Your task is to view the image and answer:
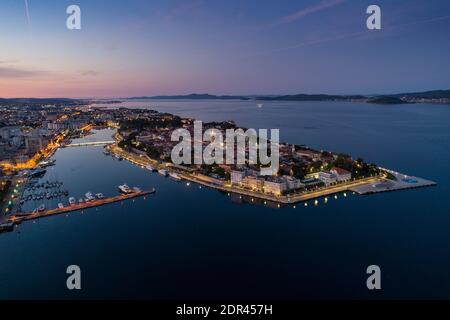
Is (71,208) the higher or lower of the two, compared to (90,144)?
lower

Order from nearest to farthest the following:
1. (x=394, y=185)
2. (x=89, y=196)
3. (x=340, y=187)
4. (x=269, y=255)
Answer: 1. (x=269, y=255)
2. (x=89, y=196)
3. (x=340, y=187)
4. (x=394, y=185)

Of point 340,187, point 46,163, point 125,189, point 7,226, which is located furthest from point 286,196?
point 46,163

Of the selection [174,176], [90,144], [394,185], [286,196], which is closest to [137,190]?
[174,176]

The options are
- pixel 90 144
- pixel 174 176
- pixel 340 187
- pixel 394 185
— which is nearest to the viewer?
pixel 340 187

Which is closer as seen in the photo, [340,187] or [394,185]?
[340,187]

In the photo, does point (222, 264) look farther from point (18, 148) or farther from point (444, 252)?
point (18, 148)

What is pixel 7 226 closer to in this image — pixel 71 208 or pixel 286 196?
pixel 71 208

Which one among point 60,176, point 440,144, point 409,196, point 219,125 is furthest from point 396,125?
point 60,176

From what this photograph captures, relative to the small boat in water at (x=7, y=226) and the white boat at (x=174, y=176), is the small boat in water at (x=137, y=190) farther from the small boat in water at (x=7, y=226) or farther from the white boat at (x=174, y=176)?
the small boat in water at (x=7, y=226)

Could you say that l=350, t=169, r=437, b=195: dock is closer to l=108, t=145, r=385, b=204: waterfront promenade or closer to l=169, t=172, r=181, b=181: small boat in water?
l=108, t=145, r=385, b=204: waterfront promenade

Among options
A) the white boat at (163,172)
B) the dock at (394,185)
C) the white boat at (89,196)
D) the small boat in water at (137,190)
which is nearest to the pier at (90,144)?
the white boat at (163,172)

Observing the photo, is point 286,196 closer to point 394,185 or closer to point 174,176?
point 394,185
